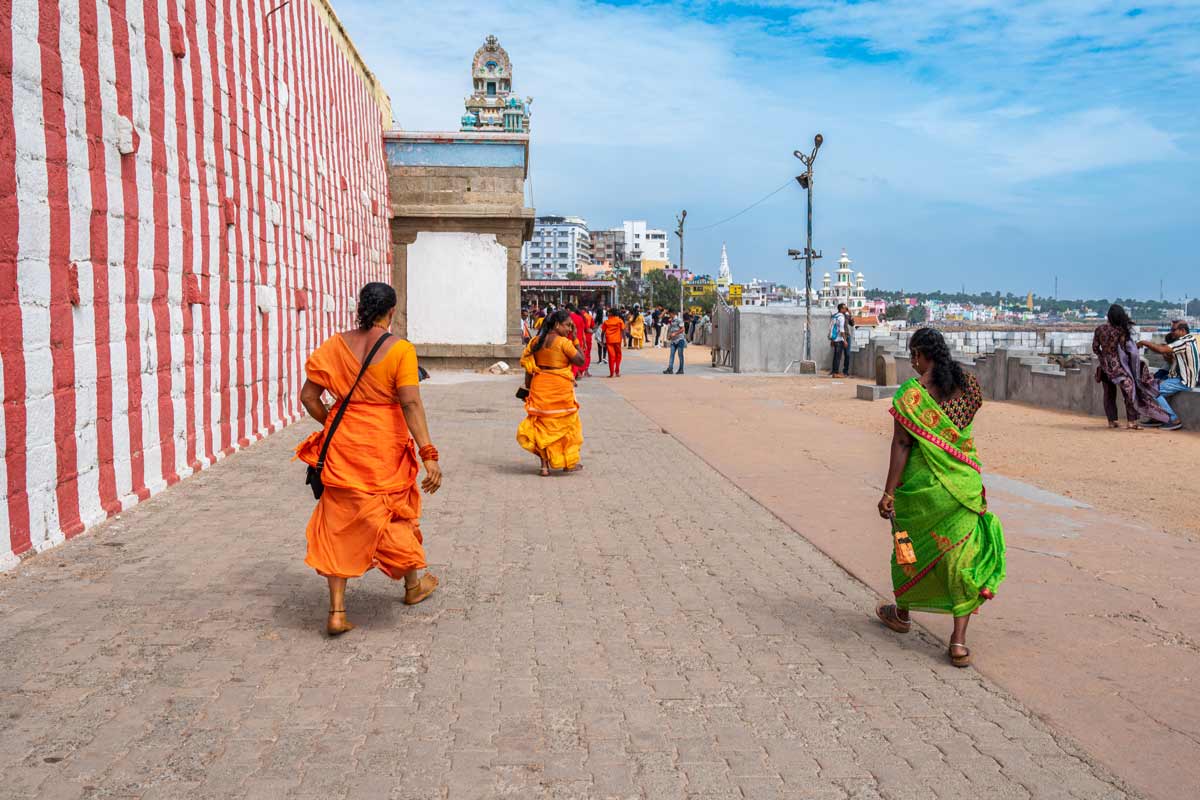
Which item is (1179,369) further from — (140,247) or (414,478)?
(140,247)

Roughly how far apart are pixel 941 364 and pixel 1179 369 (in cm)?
1110

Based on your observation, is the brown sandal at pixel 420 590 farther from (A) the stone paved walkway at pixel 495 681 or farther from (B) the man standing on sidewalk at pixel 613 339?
(B) the man standing on sidewalk at pixel 613 339

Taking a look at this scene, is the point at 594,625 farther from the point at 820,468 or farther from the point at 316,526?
the point at 820,468

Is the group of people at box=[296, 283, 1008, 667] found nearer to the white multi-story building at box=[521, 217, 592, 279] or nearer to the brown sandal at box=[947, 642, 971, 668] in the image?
the brown sandal at box=[947, 642, 971, 668]

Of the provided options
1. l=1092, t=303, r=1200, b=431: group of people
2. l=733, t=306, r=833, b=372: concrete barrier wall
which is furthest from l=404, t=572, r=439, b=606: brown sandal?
l=733, t=306, r=833, b=372: concrete barrier wall

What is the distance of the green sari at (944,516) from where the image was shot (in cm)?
480

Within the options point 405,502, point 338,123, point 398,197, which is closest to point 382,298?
point 405,502

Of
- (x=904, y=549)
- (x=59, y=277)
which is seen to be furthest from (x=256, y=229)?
(x=904, y=549)

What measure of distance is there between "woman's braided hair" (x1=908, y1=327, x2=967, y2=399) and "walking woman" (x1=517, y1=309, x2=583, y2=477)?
5643 mm

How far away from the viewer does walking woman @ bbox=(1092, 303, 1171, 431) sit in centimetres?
1389

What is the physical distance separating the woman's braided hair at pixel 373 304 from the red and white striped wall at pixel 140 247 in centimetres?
238

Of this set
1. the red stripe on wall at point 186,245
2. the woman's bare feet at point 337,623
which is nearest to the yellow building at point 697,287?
the red stripe on wall at point 186,245

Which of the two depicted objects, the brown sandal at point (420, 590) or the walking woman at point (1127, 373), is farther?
the walking woman at point (1127, 373)

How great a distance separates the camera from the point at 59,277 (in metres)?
6.99
